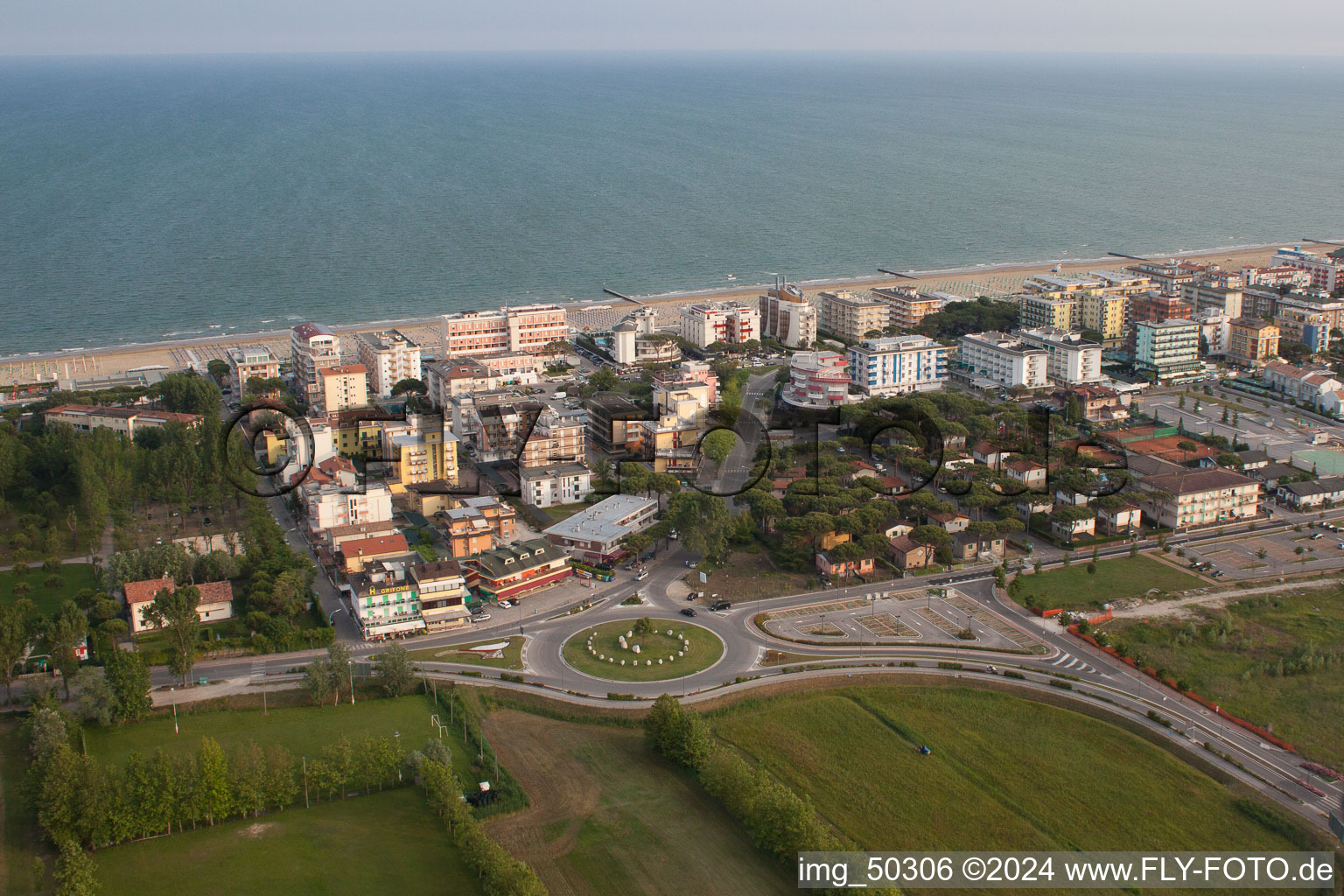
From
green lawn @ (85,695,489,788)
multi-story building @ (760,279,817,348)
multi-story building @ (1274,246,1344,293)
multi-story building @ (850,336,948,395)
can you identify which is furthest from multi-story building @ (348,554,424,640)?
multi-story building @ (1274,246,1344,293)

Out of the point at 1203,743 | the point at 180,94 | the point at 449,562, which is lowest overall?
the point at 1203,743

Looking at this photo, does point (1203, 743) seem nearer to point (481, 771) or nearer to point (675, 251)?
point (481, 771)

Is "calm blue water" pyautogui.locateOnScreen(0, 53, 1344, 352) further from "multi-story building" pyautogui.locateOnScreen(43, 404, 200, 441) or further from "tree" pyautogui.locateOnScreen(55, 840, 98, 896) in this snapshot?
"tree" pyautogui.locateOnScreen(55, 840, 98, 896)

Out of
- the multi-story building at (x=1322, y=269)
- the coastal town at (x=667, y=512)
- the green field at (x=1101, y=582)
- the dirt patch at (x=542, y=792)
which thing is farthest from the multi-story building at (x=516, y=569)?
the multi-story building at (x=1322, y=269)

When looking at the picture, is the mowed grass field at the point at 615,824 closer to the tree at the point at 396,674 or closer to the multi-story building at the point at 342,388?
the tree at the point at 396,674

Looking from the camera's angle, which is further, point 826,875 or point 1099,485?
point 1099,485

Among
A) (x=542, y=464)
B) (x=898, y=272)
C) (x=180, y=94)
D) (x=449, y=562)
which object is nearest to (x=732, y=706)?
(x=449, y=562)

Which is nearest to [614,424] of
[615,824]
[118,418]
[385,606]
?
[385,606]
